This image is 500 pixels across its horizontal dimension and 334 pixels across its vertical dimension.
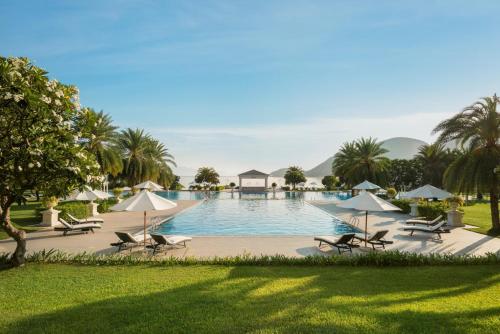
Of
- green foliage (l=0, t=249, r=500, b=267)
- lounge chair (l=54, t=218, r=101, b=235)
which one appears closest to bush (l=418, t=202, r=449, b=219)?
green foliage (l=0, t=249, r=500, b=267)

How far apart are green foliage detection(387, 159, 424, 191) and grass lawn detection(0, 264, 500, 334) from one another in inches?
1864

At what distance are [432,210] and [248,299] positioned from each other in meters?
17.0

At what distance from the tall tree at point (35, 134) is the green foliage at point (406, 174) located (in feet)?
164

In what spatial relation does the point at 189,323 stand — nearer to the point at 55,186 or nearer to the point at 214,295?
the point at 214,295

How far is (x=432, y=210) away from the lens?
19875 millimetres

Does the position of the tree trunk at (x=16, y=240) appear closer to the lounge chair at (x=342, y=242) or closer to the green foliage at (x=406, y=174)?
the lounge chair at (x=342, y=242)

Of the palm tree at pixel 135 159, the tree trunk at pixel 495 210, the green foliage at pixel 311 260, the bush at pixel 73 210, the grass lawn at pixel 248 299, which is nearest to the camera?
the grass lawn at pixel 248 299

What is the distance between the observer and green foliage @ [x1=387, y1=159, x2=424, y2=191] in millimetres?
52688

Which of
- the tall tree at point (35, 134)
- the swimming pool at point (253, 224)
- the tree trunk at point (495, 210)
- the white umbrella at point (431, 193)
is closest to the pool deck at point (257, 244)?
the tree trunk at point (495, 210)

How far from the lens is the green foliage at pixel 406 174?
52688 millimetres

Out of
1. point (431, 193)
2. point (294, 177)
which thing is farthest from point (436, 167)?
point (294, 177)

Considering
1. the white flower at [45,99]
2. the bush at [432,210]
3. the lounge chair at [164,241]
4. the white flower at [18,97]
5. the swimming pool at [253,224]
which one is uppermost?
the white flower at [45,99]

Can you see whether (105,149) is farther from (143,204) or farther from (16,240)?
(16,240)

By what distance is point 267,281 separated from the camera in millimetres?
7695
